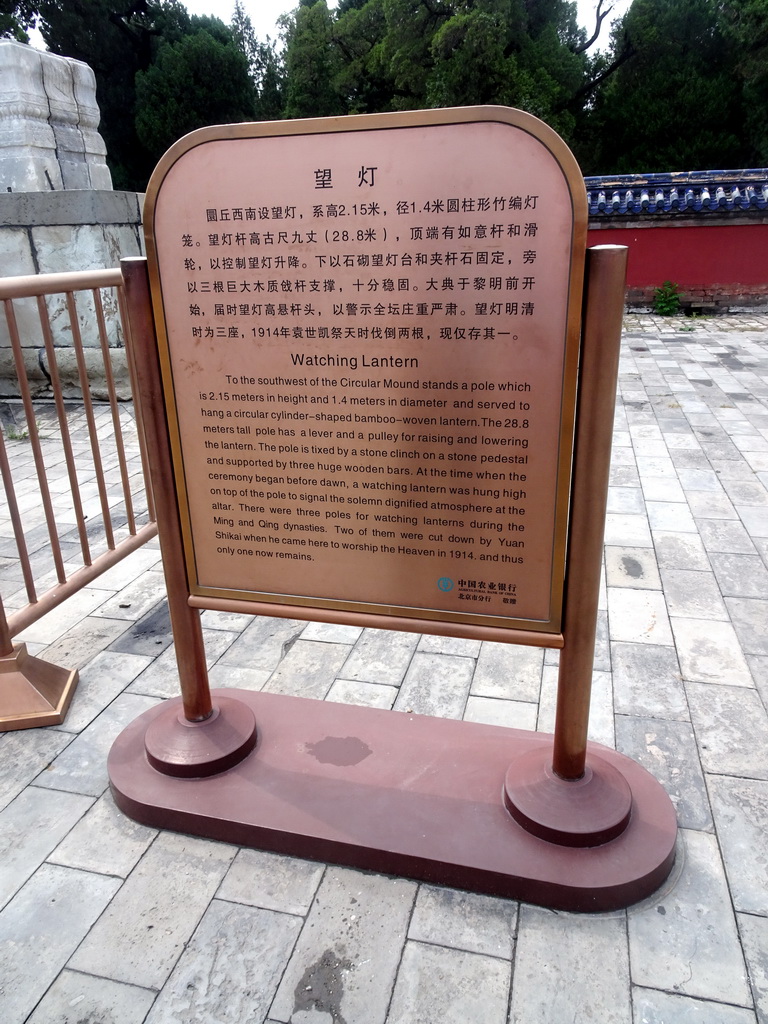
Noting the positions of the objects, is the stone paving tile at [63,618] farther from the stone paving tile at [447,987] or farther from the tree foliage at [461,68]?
the tree foliage at [461,68]

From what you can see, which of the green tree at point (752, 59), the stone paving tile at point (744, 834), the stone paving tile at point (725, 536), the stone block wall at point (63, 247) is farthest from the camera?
the green tree at point (752, 59)

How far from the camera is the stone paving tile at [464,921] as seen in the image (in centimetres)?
169

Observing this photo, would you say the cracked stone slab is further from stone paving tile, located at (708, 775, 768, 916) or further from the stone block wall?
the stone block wall

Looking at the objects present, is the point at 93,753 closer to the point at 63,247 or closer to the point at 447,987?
the point at 447,987

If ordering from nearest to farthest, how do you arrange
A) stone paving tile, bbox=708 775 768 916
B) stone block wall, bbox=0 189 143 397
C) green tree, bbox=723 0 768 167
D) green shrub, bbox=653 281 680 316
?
stone paving tile, bbox=708 775 768 916
stone block wall, bbox=0 189 143 397
green shrub, bbox=653 281 680 316
green tree, bbox=723 0 768 167

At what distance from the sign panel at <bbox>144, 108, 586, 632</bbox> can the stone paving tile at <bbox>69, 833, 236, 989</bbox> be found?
2.31ft

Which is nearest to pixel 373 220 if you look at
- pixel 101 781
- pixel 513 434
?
pixel 513 434

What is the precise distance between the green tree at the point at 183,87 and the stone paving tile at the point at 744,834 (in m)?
24.8

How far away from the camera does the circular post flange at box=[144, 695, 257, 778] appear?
84.2 inches

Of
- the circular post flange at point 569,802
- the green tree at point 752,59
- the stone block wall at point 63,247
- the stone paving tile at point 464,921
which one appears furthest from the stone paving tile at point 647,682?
the green tree at point 752,59

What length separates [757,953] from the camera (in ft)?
5.35

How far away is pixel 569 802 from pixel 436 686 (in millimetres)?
823

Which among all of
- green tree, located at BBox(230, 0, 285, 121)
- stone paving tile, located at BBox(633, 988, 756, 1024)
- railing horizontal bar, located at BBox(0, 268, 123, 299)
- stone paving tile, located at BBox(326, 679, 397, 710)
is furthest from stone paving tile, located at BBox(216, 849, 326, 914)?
green tree, located at BBox(230, 0, 285, 121)

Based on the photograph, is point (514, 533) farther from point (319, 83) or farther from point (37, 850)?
point (319, 83)
